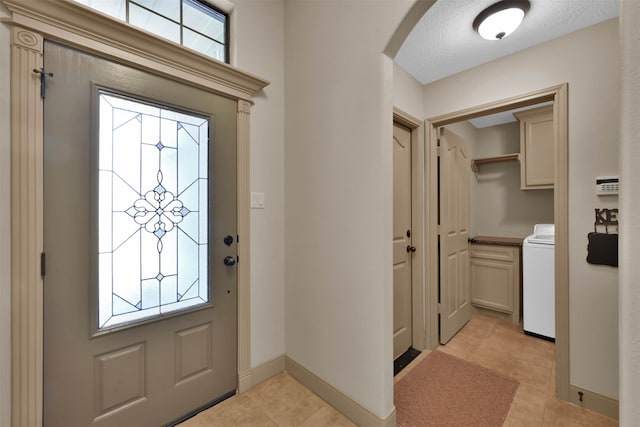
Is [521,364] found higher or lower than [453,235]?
lower

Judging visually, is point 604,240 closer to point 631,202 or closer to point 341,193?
point 341,193

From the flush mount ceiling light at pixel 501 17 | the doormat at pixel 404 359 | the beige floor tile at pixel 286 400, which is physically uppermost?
the flush mount ceiling light at pixel 501 17

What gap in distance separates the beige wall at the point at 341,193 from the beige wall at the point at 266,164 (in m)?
0.08

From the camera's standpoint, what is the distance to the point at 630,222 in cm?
47

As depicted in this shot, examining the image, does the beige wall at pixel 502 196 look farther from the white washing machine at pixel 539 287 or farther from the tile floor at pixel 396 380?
the tile floor at pixel 396 380

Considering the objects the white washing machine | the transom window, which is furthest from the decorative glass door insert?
the white washing machine

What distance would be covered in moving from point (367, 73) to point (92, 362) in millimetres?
2177

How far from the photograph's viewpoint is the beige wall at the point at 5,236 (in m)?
1.20

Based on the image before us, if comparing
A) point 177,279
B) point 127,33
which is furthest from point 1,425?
point 127,33

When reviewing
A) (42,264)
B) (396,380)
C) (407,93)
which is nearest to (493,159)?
(407,93)

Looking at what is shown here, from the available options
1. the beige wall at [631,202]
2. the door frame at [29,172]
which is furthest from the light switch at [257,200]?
the beige wall at [631,202]

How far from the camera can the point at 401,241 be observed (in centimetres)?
252

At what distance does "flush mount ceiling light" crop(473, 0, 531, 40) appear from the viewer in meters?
1.75

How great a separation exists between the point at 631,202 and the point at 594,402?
224 centimetres
